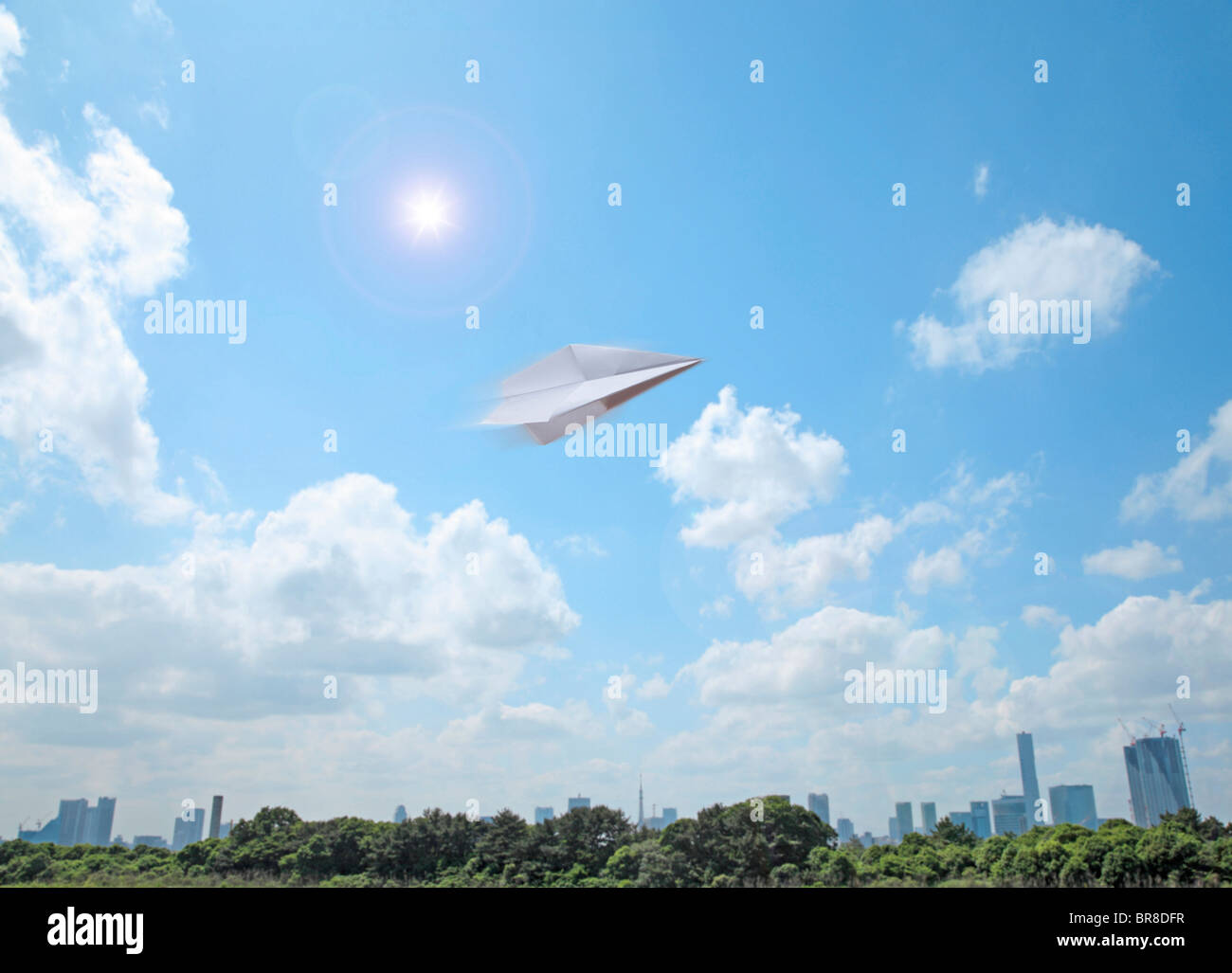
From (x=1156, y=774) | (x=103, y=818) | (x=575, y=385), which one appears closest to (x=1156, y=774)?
(x=1156, y=774)

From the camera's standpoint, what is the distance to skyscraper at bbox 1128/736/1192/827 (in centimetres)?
6372

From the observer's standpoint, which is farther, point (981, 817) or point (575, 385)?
point (981, 817)

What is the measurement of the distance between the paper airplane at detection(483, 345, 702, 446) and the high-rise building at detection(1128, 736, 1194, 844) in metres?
62.1

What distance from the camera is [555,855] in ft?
119

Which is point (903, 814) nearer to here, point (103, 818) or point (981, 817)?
point (981, 817)

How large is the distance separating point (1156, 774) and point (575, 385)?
6729 centimetres

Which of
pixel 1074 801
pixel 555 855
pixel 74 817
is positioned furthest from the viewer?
pixel 1074 801

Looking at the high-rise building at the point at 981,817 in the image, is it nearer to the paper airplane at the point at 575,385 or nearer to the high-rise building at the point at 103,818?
the paper airplane at the point at 575,385

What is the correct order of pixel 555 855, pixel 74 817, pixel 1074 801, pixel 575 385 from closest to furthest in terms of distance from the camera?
pixel 575 385 < pixel 555 855 < pixel 74 817 < pixel 1074 801

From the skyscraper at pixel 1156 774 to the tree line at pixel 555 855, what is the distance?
33362 mm

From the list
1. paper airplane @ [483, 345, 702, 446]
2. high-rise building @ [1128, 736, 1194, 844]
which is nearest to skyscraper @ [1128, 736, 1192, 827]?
high-rise building @ [1128, 736, 1194, 844]

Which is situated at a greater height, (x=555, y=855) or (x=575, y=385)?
(x=575, y=385)
